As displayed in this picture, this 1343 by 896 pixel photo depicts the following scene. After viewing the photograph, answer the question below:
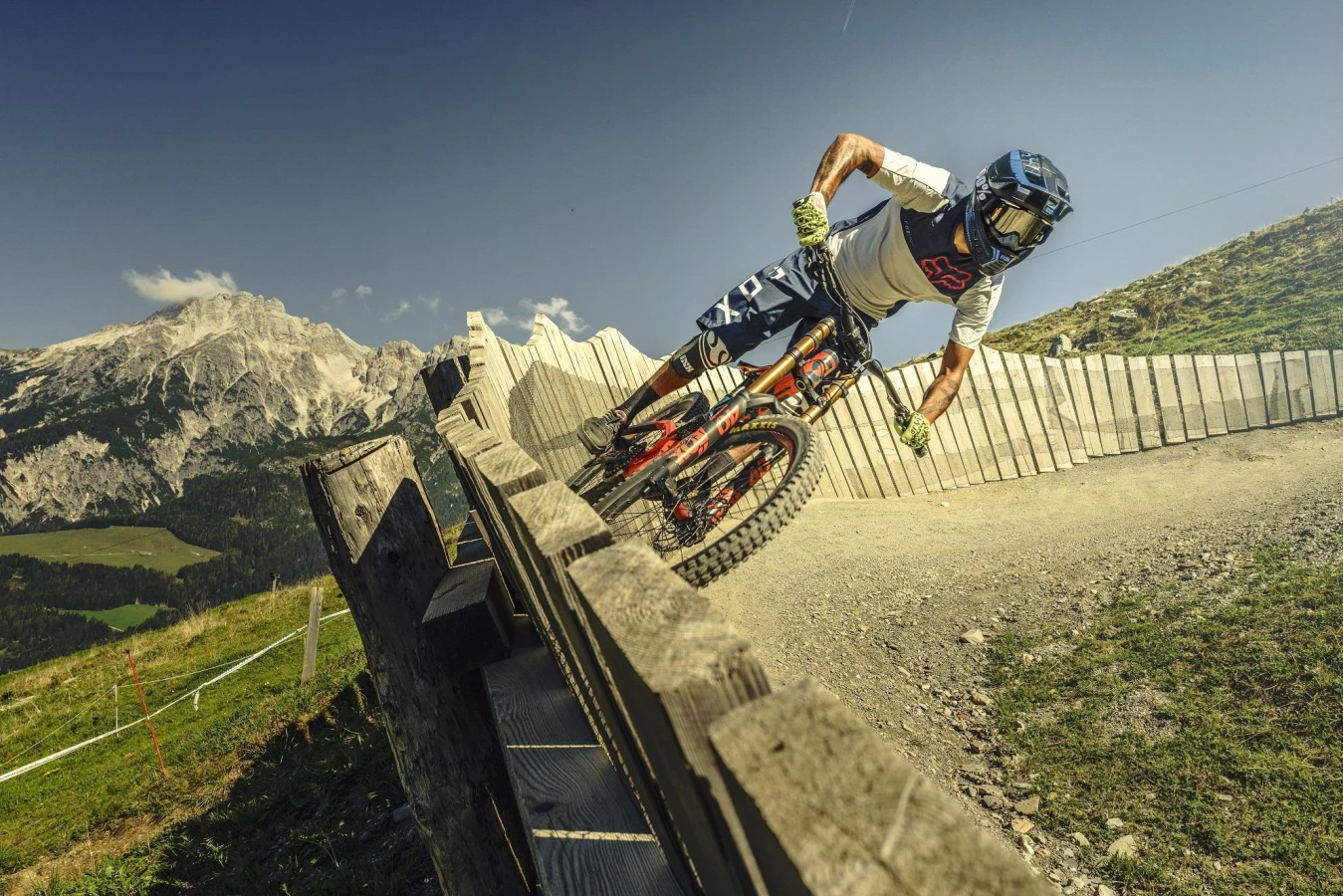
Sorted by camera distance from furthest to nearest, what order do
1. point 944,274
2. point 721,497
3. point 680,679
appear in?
point 944,274
point 721,497
point 680,679

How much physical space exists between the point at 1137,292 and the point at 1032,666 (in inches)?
662

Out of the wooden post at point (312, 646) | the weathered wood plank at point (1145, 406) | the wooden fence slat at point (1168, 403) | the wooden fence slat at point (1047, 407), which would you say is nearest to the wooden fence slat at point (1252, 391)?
the wooden fence slat at point (1168, 403)

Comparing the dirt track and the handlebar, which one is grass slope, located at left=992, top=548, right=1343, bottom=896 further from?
the handlebar

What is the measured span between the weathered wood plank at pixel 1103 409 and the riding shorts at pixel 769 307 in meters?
5.39

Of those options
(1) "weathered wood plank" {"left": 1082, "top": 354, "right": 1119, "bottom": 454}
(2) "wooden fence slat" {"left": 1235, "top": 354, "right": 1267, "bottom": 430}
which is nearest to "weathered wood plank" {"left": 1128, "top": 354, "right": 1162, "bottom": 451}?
(1) "weathered wood plank" {"left": 1082, "top": 354, "right": 1119, "bottom": 454}

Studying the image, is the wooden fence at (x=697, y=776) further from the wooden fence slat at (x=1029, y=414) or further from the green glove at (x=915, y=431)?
the wooden fence slat at (x=1029, y=414)

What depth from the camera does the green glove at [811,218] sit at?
4.98 meters

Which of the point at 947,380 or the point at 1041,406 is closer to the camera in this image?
the point at 947,380

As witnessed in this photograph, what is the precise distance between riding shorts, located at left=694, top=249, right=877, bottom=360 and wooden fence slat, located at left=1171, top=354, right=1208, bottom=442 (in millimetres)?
6029

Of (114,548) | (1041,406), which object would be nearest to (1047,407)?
(1041,406)

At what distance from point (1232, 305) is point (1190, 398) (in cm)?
612

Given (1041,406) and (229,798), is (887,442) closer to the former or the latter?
(1041,406)

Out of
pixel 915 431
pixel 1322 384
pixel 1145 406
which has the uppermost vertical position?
pixel 915 431

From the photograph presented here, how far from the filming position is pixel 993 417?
918 cm
